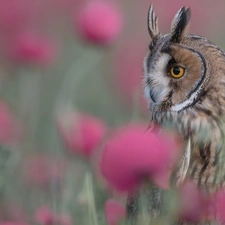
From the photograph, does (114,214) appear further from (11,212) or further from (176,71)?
(11,212)

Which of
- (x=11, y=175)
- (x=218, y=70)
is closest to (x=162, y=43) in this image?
(x=218, y=70)

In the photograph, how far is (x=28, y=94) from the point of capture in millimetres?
4234

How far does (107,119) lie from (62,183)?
1870mm

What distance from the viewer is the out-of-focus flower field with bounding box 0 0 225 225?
219cm

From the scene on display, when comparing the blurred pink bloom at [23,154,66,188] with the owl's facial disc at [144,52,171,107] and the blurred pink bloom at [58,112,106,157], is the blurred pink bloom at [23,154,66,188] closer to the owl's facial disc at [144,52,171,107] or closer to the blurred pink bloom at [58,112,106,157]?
the blurred pink bloom at [58,112,106,157]

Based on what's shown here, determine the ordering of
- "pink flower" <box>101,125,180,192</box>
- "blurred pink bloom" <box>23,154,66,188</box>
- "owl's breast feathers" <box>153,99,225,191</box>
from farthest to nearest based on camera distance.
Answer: "blurred pink bloom" <box>23,154,66,188</box>
"owl's breast feathers" <box>153,99,225,191</box>
"pink flower" <box>101,125,180,192</box>

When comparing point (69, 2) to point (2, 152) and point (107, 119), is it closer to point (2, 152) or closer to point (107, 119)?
point (107, 119)

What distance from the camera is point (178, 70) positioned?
9.63 feet

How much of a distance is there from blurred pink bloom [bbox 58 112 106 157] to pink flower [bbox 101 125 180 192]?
0.86 meters

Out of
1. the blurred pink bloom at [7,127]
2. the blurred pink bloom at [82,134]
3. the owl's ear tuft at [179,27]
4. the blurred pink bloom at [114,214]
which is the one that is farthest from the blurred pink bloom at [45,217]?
the blurred pink bloom at [7,127]

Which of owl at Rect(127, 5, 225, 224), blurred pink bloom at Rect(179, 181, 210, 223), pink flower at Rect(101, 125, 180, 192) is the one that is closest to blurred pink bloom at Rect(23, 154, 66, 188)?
owl at Rect(127, 5, 225, 224)

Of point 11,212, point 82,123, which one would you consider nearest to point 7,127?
point 11,212

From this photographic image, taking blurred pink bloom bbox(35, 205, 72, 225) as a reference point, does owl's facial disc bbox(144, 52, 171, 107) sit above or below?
above

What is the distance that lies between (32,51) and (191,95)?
1.12 m
